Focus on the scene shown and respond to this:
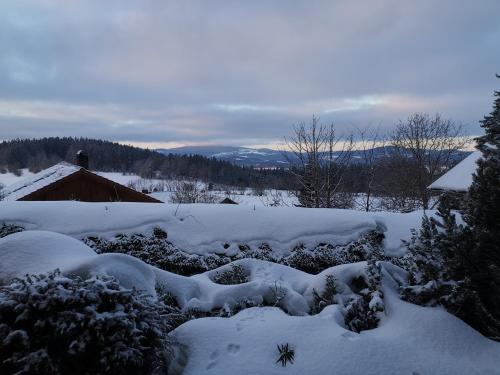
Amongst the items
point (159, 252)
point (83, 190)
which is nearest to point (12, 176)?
point (83, 190)

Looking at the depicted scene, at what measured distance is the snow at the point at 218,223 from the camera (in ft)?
23.6

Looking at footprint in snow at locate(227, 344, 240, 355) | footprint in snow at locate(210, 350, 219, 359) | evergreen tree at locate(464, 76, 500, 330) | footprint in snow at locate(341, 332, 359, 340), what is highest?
evergreen tree at locate(464, 76, 500, 330)

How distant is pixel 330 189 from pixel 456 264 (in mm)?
13481

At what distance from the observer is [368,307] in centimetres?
362

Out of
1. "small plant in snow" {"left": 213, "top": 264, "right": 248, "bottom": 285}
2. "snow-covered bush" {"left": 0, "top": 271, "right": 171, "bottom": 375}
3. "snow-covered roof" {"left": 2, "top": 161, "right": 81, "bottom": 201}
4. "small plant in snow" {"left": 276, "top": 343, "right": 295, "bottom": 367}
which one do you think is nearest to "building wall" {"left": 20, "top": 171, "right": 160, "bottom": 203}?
"snow-covered roof" {"left": 2, "top": 161, "right": 81, "bottom": 201}

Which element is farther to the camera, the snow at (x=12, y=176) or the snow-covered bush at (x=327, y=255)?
the snow at (x=12, y=176)

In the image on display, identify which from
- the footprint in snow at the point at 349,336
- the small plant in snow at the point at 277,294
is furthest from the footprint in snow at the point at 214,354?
the small plant in snow at the point at 277,294

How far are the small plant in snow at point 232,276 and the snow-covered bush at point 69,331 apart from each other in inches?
102

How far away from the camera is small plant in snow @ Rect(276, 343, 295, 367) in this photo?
2.75 m

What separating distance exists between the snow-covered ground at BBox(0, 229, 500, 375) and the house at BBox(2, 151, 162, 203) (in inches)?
476

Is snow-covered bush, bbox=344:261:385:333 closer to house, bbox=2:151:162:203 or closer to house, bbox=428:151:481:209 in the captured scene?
house, bbox=428:151:481:209

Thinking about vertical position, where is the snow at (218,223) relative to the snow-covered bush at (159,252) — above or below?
above

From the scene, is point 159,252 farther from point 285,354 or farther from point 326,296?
point 285,354

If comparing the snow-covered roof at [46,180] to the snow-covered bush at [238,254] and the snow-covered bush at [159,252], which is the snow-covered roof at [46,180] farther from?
the snow-covered bush at [238,254]
